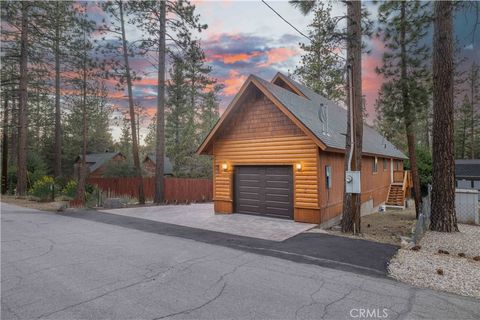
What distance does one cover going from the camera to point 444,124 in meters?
9.76

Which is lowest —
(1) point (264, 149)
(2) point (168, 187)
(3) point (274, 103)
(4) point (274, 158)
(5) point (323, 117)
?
(2) point (168, 187)

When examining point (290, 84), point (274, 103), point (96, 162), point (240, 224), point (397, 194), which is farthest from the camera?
point (96, 162)

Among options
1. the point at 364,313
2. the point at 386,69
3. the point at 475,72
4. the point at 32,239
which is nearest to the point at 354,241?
the point at 364,313

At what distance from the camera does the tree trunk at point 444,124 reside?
9727mm

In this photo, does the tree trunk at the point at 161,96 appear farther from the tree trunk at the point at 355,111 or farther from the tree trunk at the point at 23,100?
the tree trunk at the point at 355,111

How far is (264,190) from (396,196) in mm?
12785

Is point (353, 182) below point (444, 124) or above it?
below

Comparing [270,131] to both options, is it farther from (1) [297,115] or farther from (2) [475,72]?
(2) [475,72]

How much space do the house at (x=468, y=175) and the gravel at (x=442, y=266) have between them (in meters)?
20.4

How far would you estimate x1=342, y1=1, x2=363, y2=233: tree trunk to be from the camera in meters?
9.02

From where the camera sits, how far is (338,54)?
9.98 metres

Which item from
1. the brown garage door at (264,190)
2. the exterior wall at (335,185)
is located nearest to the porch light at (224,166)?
the brown garage door at (264,190)

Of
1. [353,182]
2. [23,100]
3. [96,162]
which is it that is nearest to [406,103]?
[353,182]

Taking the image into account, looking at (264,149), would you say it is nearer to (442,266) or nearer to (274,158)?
(274,158)
